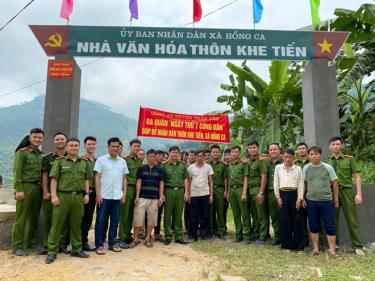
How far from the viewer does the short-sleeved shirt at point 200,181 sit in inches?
230

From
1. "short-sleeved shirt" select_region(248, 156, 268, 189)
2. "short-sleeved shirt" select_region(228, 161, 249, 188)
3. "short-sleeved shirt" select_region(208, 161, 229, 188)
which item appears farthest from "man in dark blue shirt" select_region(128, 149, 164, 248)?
"short-sleeved shirt" select_region(248, 156, 268, 189)

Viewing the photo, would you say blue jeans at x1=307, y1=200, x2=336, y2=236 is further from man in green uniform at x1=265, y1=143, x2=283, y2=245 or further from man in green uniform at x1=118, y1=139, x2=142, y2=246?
man in green uniform at x1=118, y1=139, x2=142, y2=246

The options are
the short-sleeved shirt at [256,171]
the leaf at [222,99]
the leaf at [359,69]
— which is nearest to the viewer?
the short-sleeved shirt at [256,171]

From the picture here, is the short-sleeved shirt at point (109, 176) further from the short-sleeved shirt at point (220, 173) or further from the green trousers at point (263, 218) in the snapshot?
the green trousers at point (263, 218)

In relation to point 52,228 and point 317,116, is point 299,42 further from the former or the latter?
point 52,228

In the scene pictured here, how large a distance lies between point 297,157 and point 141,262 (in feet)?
10.6

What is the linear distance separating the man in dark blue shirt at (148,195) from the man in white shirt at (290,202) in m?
1.90

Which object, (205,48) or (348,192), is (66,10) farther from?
(348,192)

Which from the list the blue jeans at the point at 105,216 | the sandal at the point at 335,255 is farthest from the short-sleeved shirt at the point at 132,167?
the sandal at the point at 335,255

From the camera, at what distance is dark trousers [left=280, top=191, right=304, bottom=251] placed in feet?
16.6

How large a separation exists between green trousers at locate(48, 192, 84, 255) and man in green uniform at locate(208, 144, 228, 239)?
2.56 meters

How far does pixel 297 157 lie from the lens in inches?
229

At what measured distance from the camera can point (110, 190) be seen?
190 inches

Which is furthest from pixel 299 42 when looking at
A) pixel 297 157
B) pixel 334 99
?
pixel 297 157
